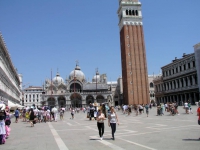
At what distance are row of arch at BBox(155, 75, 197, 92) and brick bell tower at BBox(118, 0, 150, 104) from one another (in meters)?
5.67

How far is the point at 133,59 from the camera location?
59312mm

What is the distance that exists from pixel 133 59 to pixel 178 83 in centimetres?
1272

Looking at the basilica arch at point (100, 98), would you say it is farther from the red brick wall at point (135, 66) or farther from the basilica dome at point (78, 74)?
the red brick wall at point (135, 66)

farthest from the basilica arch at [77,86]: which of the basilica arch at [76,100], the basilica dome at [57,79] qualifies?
the basilica dome at [57,79]

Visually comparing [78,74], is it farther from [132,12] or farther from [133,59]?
[132,12]

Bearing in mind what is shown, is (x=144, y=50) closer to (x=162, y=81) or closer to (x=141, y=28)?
A: (x=141, y=28)

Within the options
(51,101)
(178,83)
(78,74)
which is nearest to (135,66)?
(178,83)

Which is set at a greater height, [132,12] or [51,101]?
[132,12]

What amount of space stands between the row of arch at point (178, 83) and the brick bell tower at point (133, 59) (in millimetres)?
5669

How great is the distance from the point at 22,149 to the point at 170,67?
54200 mm

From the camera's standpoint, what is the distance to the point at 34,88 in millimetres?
111250

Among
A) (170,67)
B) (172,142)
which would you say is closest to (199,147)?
(172,142)

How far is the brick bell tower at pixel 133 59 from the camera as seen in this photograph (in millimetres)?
58531

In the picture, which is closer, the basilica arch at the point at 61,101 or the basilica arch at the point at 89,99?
the basilica arch at the point at 61,101
